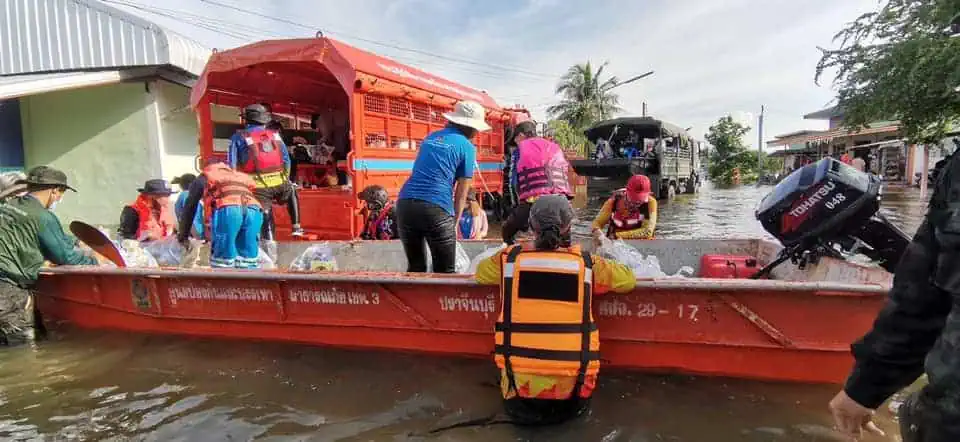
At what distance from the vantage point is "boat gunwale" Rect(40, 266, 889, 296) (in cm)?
296

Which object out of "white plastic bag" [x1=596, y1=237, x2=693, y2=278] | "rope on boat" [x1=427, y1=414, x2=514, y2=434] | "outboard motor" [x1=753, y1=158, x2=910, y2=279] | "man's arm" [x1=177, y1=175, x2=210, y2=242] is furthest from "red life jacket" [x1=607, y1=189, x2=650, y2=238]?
"man's arm" [x1=177, y1=175, x2=210, y2=242]

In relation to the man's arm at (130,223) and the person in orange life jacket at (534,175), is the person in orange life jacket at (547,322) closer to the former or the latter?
the person in orange life jacket at (534,175)

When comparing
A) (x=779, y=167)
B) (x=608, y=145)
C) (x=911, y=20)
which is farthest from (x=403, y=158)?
(x=779, y=167)

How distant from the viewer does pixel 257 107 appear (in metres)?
5.27

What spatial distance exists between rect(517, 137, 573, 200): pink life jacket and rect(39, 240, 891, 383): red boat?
1.35 m

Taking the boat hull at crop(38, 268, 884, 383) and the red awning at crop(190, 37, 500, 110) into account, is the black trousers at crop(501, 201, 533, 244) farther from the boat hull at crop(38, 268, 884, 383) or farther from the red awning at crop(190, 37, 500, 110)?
the red awning at crop(190, 37, 500, 110)

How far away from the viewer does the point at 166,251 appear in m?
5.57

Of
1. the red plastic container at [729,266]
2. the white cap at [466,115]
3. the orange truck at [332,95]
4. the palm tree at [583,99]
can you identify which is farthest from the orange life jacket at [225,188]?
the palm tree at [583,99]

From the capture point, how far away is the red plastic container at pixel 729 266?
4.44 metres

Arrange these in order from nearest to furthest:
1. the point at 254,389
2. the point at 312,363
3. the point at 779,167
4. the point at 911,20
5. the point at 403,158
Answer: the point at 254,389
the point at 312,363
the point at 403,158
the point at 911,20
the point at 779,167

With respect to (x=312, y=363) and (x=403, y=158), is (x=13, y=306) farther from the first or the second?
(x=403, y=158)

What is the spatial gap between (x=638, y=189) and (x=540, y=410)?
2898 millimetres

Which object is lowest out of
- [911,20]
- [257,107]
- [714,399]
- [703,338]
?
[714,399]

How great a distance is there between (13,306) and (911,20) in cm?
1312
